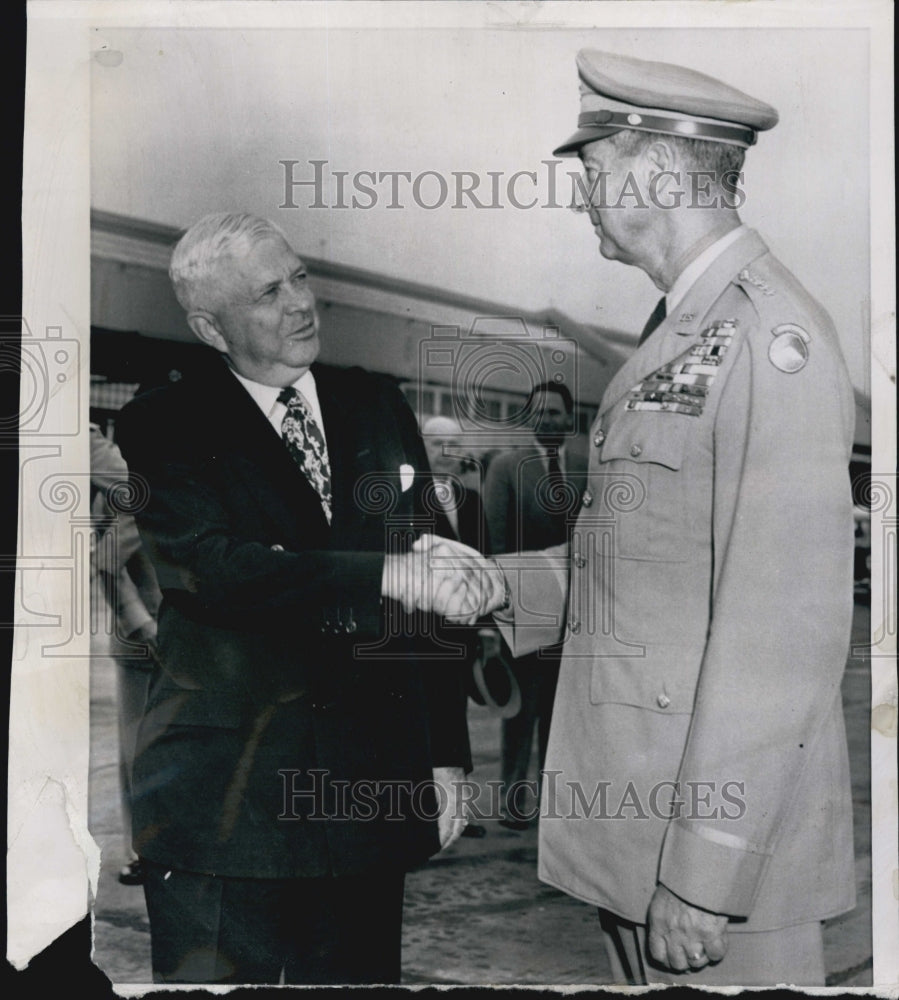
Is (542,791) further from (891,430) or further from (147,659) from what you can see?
(891,430)

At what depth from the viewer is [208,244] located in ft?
7.88

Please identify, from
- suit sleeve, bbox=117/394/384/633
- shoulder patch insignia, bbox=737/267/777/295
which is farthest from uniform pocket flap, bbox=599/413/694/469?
suit sleeve, bbox=117/394/384/633

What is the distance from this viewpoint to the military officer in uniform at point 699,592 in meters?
2.04

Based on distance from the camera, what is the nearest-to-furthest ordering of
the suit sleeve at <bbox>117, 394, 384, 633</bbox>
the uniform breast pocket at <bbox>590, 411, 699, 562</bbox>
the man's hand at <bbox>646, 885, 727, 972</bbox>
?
1. the man's hand at <bbox>646, 885, 727, 972</bbox>
2. the uniform breast pocket at <bbox>590, 411, 699, 562</bbox>
3. the suit sleeve at <bbox>117, 394, 384, 633</bbox>

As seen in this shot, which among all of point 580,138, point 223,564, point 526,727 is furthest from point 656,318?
point 223,564

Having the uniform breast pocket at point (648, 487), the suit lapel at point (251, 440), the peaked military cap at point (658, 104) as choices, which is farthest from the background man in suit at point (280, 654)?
the peaked military cap at point (658, 104)

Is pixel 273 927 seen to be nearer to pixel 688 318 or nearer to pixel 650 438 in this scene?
pixel 650 438

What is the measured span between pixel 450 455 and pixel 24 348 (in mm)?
916

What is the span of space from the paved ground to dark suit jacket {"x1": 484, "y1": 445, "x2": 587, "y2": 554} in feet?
1.16

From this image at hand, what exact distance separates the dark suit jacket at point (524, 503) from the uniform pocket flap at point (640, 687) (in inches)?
11.7

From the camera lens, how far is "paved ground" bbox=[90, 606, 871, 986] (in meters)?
2.38

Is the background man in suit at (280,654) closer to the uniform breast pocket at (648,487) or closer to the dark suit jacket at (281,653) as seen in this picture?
the dark suit jacket at (281,653)

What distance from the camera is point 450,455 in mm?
2396

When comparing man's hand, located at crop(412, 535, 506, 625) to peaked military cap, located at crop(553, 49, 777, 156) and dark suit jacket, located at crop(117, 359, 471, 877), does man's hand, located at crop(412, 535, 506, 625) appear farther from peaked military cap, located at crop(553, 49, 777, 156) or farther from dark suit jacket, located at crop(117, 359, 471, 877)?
peaked military cap, located at crop(553, 49, 777, 156)
